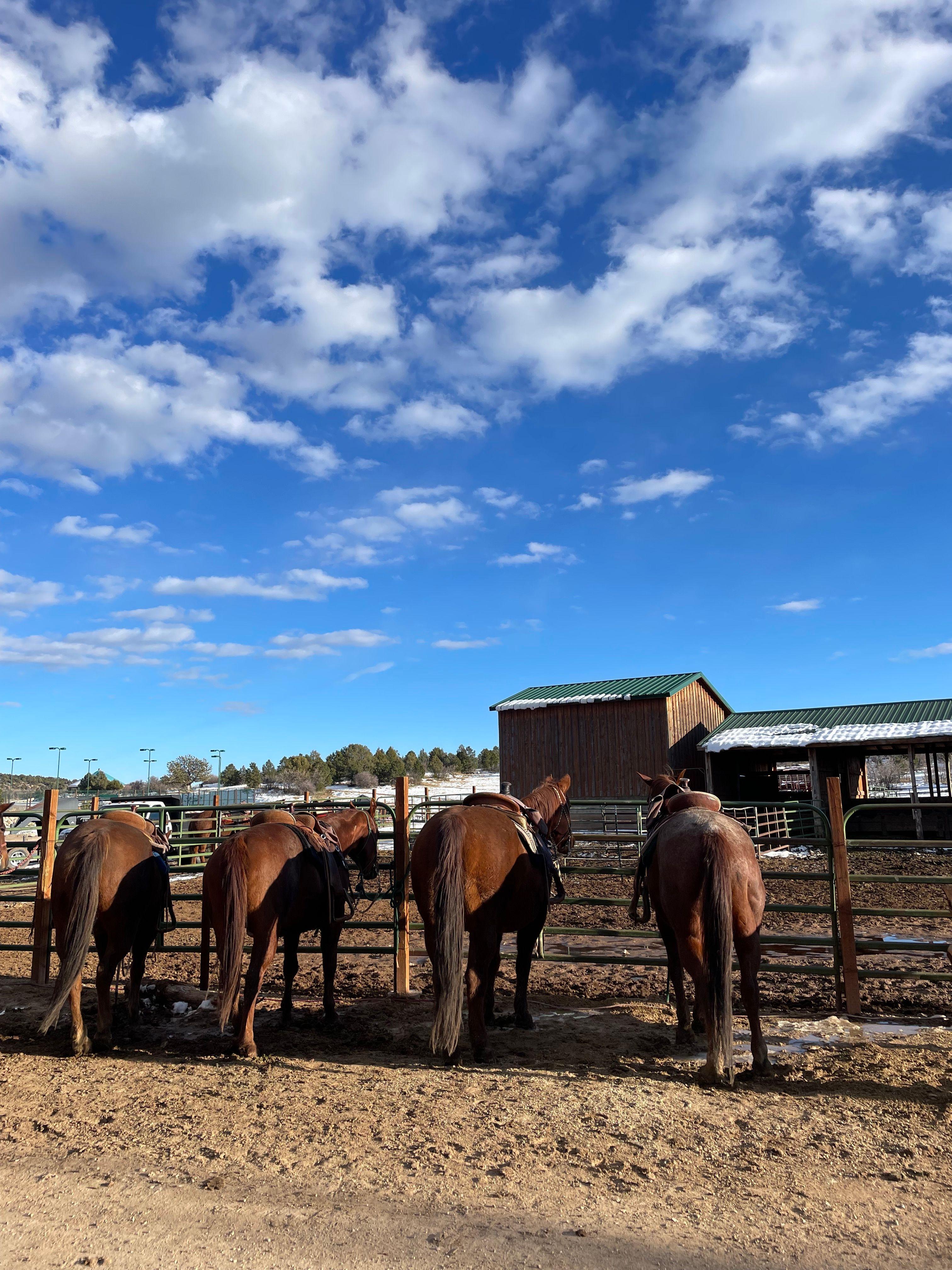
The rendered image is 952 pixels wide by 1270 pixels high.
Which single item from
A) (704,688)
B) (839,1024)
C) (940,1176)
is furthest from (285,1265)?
(704,688)

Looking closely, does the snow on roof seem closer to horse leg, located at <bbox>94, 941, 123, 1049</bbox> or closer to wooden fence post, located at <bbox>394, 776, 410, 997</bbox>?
wooden fence post, located at <bbox>394, 776, 410, 997</bbox>

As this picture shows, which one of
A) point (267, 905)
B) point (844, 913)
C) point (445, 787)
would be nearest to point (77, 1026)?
point (267, 905)

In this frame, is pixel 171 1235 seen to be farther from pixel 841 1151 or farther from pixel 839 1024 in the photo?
pixel 839 1024

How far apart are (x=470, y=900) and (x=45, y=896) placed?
4719 millimetres

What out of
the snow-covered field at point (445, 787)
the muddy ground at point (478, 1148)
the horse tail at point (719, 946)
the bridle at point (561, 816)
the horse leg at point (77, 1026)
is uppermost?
the snow-covered field at point (445, 787)

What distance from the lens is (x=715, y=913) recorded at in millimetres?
4262

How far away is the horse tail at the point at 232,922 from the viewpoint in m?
4.65

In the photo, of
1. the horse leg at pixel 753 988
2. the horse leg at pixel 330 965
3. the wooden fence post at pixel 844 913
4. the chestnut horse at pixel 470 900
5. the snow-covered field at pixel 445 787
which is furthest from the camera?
the snow-covered field at pixel 445 787

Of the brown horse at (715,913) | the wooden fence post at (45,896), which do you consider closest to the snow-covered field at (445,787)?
the wooden fence post at (45,896)

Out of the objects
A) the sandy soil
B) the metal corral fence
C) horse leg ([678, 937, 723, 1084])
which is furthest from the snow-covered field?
horse leg ([678, 937, 723, 1084])

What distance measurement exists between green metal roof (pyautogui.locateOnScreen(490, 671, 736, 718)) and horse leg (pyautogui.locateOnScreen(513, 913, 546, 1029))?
1936 centimetres

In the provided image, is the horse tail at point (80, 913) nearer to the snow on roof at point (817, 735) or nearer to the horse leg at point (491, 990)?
the horse leg at point (491, 990)

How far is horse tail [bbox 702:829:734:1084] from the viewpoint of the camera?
416 cm

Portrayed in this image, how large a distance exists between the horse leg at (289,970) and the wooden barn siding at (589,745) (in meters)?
18.2
